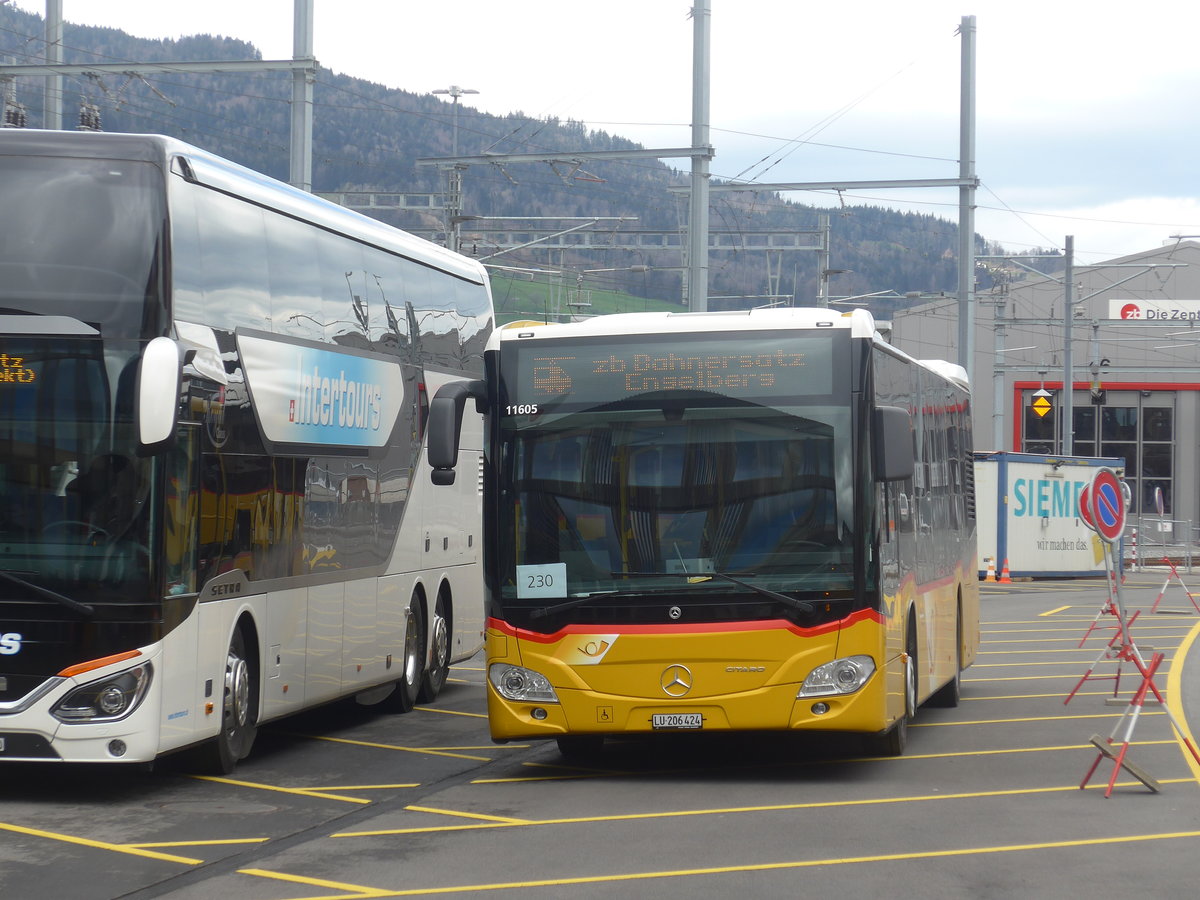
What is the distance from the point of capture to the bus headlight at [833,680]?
36.4 feet

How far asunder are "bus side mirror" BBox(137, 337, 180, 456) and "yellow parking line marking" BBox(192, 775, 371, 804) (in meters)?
2.40

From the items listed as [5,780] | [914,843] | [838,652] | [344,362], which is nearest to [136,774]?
[5,780]

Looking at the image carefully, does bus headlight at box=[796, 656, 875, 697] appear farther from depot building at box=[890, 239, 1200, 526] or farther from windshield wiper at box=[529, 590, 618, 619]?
depot building at box=[890, 239, 1200, 526]

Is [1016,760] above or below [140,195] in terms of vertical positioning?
below

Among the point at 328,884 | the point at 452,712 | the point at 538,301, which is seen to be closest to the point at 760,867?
the point at 328,884

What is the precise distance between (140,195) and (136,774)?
3724 mm

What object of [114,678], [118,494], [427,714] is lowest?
[427,714]

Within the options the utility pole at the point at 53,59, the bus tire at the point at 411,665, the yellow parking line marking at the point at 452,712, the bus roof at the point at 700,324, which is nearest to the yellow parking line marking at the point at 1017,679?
the yellow parking line marking at the point at 452,712

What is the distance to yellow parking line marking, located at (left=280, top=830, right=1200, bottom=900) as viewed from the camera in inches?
310

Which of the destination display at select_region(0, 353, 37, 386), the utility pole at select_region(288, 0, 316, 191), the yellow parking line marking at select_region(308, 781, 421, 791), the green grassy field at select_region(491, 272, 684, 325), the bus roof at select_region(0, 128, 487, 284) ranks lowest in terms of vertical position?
the yellow parking line marking at select_region(308, 781, 421, 791)

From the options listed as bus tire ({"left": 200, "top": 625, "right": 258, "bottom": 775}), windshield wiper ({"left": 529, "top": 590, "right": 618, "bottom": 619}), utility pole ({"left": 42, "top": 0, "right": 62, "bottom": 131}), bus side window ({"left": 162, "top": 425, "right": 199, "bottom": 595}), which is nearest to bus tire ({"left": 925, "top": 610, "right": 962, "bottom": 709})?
windshield wiper ({"left": 529, "top": 590, "right": 618, "bottom": 619})

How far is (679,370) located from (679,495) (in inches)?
31.5

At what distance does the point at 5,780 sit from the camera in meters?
11.3

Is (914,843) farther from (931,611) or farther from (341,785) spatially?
(931,611)
